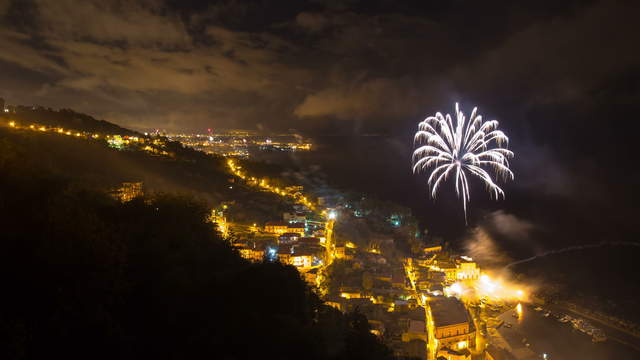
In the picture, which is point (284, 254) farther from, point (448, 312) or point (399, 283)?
A: point (448, 312)

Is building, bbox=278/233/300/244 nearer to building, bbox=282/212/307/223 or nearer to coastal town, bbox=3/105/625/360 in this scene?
coastal town, bbox=3/105/625/360

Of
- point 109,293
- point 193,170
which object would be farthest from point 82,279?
point 193,170

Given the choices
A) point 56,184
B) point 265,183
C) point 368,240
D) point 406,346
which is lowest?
point 406,346

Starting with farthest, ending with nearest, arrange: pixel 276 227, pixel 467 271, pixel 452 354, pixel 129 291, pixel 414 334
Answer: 1. pixel 276 227
2. pixel 467 271
3. pixel 414 334
4. pixel 452 354
5. pixel 129 291

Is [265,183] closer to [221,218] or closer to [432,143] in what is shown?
[221,218]

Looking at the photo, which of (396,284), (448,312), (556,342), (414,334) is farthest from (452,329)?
(556,342)

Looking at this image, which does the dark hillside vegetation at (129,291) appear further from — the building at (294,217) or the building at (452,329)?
the building at (294,217)

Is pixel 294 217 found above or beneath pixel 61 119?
beneath

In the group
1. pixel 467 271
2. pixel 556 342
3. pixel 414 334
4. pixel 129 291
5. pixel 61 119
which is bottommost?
pixel 556 342
